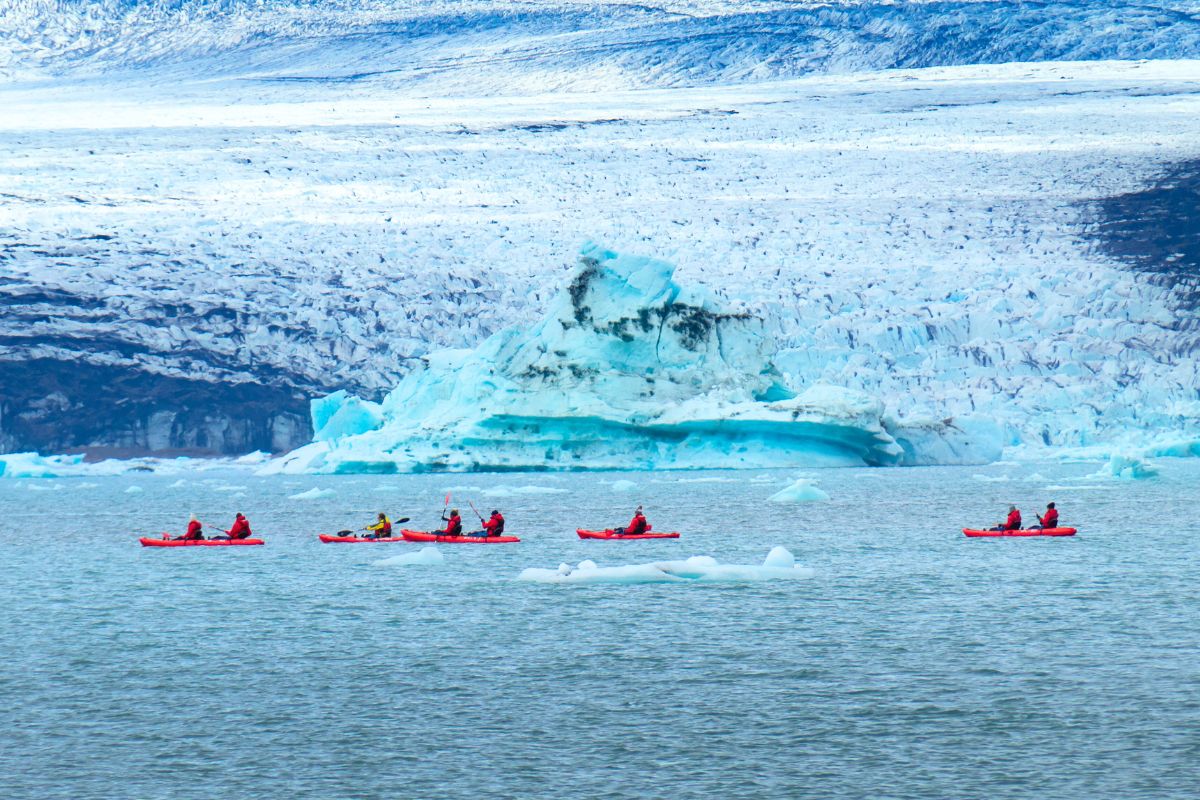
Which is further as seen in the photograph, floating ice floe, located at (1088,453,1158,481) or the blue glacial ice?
the blue glacial ice

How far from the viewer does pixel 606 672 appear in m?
13.4

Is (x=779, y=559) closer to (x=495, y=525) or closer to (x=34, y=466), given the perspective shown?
(x=495, y=525)

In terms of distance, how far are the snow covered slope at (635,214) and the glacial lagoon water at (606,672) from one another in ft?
80.6

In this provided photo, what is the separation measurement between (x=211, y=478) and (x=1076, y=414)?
82.6ft

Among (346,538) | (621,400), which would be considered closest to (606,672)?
(346,538)

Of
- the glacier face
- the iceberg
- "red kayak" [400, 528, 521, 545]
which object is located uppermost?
the glacier face

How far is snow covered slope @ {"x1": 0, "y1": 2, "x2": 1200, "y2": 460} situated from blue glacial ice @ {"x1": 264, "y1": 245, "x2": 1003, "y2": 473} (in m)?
6.54

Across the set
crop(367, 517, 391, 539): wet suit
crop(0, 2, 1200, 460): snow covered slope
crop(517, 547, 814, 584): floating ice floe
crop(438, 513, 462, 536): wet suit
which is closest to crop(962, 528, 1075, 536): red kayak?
crop(517, 547, 814, 584): floating ice floe

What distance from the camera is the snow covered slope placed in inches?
1956

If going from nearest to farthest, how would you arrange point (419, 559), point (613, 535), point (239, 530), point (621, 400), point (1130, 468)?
point (419, 559)
point (613, 535)
point (239, 530)
point (1130, 468)
point (621, 400)

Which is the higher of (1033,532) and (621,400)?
(621,400)

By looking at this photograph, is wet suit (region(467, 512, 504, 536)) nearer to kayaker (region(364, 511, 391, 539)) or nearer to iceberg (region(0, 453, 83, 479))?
kayaker (region(364, 511, 391, 539))

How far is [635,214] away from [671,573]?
1943 inches

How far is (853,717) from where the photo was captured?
11578mm
